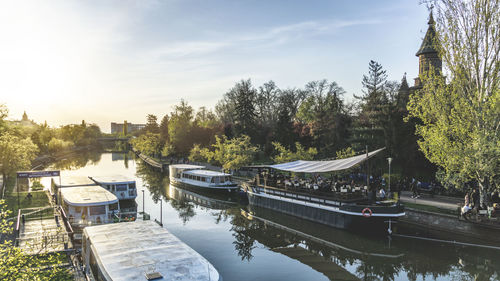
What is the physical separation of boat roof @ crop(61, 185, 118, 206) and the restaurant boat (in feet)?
52.4

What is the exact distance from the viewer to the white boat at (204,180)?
1758 inches

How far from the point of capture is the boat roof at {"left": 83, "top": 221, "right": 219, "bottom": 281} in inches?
504

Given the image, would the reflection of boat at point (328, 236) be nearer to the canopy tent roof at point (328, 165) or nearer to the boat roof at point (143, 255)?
the canopy tent roof at point (328, 165)

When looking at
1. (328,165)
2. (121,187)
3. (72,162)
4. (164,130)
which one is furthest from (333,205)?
(164,130)

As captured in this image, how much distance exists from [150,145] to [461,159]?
9308 cm

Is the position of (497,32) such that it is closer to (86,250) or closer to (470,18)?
(470,18)

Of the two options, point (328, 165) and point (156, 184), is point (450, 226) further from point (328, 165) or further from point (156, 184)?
point (156, 184)

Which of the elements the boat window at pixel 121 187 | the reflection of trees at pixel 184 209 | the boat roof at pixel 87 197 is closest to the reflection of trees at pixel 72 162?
the boat window at pixel 121 187

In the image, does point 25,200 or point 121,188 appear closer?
point 25,200

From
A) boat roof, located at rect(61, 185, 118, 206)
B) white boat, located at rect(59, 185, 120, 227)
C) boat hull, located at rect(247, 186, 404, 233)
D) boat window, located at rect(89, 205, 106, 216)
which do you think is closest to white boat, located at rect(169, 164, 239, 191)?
boat hull, located at rect(247, 186, 404, 233)

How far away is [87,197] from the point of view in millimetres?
28594

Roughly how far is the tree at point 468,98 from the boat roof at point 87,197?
92.1 ft

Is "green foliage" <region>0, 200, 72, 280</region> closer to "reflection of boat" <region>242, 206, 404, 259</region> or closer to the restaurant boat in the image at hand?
"reflection of boat" <region>242, 206, 404, 259</region>

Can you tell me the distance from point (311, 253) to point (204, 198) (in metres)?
24.1
